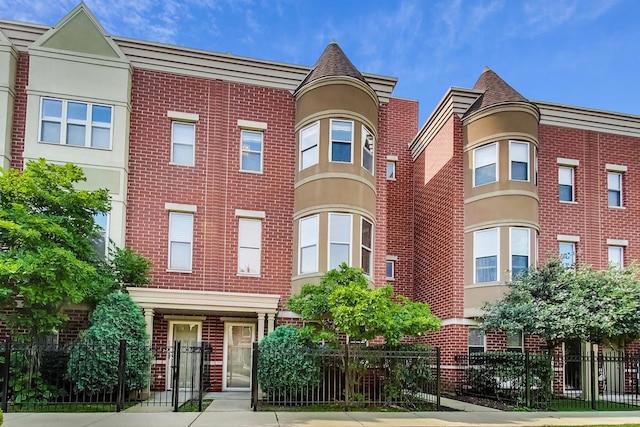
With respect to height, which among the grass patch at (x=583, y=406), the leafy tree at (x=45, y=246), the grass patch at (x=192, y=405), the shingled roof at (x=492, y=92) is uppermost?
the shingled roof at (x=492, y=92)

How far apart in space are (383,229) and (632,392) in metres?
10.1

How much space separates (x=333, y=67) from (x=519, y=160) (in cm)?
695

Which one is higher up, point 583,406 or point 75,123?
point 75,123

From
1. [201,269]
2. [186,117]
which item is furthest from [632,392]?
[186,117]

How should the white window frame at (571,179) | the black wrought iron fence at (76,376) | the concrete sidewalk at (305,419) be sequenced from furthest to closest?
the white window frame at (571,179)
the black wrought iron fence at (76,376)
the concrete sidewalk at (305,419)

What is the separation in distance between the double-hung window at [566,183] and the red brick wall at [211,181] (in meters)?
10.1

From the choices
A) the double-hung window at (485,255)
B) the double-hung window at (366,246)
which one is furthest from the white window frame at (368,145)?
the double-hung window at (485,255)

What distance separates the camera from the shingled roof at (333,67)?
1789cm

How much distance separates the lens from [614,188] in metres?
21.3

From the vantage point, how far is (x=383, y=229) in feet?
61.5

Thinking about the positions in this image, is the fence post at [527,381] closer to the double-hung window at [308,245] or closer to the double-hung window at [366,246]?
the double-hung window at [366,246]

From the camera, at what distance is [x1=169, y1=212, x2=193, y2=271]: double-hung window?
1738 cm

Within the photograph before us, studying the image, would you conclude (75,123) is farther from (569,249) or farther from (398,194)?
(569,249)

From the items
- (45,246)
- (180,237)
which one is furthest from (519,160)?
(45,246)
